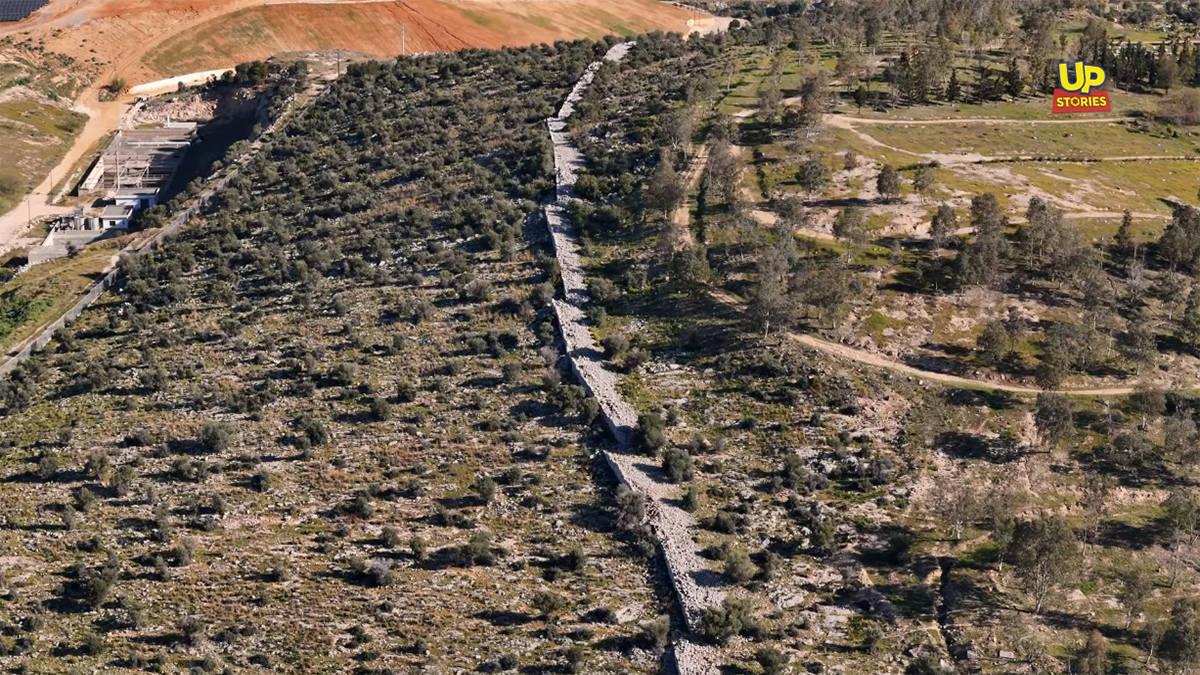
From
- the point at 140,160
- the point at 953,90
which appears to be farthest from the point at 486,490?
the point at 140,160

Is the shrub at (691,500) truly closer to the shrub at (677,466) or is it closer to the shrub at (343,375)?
the shrub at (677,466)

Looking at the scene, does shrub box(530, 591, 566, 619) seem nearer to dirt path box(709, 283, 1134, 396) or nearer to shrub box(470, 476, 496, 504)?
shrub box(470, 476, 496, 504)

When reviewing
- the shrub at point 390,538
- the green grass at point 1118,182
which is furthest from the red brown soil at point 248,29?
the shrub at point 390,538

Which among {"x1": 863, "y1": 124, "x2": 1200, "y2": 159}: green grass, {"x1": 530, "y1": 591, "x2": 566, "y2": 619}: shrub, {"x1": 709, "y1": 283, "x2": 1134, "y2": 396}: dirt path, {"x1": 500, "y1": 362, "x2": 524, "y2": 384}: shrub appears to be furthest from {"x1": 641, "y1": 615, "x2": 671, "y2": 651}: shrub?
{"x1": 863, "y1": 124, "x2": 1200, "y2": 159}: green grass

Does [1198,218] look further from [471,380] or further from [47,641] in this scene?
[47,641]

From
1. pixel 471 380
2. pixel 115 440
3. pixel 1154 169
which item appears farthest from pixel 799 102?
pixel 115 440
